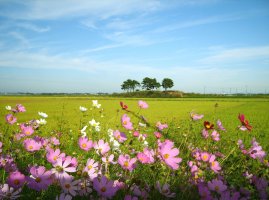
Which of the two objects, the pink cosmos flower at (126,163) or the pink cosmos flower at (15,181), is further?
the pink cosmos flower at (126,163)

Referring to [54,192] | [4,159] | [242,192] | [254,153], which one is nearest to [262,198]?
[242,192]

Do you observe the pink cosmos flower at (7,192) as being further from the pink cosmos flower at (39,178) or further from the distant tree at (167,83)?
the distant tree at (167,83)

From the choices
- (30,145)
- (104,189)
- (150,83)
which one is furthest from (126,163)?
(150,83)

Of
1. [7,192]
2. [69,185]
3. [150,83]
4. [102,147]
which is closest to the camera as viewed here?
[7,192]

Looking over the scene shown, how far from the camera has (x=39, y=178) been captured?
2.85 feet

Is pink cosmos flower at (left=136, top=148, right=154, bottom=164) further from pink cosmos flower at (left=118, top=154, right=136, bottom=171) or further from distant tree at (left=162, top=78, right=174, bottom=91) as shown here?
distant tree at (left=162, top=78, right=174, bottom=91)

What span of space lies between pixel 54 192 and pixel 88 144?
79 centimetres

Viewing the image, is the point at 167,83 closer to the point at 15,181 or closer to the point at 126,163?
the point at 126,163

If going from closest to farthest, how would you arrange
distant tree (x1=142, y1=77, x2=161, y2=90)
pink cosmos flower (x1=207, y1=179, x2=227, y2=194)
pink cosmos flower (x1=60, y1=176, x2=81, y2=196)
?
1. pink cosmos flower (x1=60, y1=176, x2=81, y2=196)
2. pink cosmos flower (x1=207, y1=179, x2=227, y2=194)
3. distant tree (x1=142, y1=77, x2=161, y2=90)

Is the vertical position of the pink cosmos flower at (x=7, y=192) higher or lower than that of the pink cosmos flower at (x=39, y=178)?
lower

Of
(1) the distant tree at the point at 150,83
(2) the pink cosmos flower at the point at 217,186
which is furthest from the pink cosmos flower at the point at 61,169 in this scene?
(1) the distant tree at the point at 150,83

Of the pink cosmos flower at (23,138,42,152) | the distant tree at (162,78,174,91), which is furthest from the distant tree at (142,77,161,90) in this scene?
the pink cosmos flower at (23,138,42,152)

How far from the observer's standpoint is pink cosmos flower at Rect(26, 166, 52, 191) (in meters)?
0.84

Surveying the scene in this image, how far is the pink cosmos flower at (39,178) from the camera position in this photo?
32.9 inches
